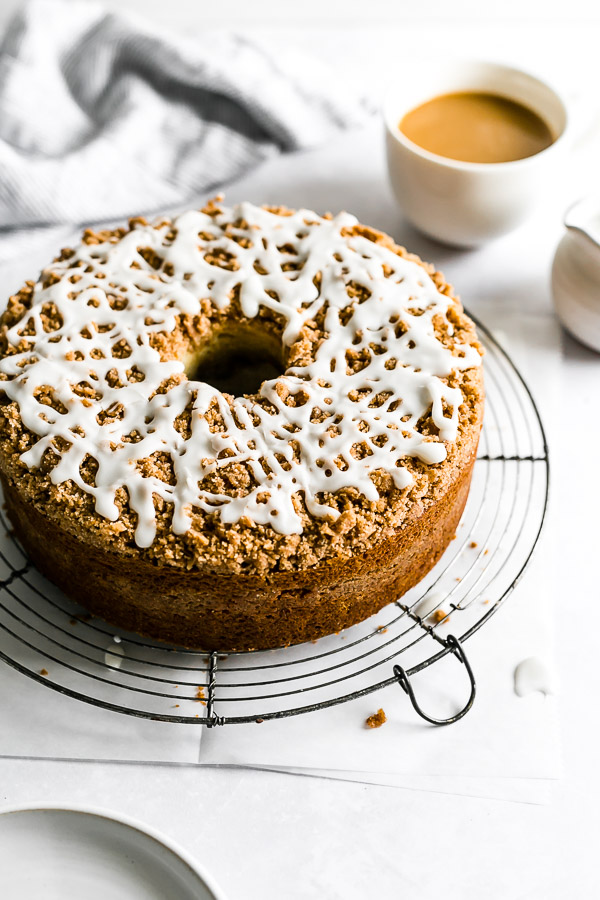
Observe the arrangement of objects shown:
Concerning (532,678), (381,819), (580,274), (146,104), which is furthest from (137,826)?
(146,104)

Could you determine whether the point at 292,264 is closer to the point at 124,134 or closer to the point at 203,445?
the point at 203,445

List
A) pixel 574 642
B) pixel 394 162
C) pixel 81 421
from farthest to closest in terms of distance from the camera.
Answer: pixel 394 162 → pixel 574 642 → pixel 81 421

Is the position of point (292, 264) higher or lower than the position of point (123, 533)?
higher

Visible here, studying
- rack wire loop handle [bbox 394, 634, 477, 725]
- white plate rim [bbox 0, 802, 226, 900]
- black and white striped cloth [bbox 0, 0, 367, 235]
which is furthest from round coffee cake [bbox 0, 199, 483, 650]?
black and white striped cloth [bbox 0, 0, 367, 235]

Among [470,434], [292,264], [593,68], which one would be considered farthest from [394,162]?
[593,68]

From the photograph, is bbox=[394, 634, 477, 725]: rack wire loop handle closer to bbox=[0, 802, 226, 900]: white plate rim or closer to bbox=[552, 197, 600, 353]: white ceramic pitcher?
bbox=[0, 802, 226, 900]: white plate rim

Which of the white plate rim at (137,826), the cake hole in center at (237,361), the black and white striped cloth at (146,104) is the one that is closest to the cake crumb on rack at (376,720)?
the white plate rim at (137,826)

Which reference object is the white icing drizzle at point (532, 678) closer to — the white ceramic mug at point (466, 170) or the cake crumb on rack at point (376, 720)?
the cake crumb on rack at point (376, 720)
